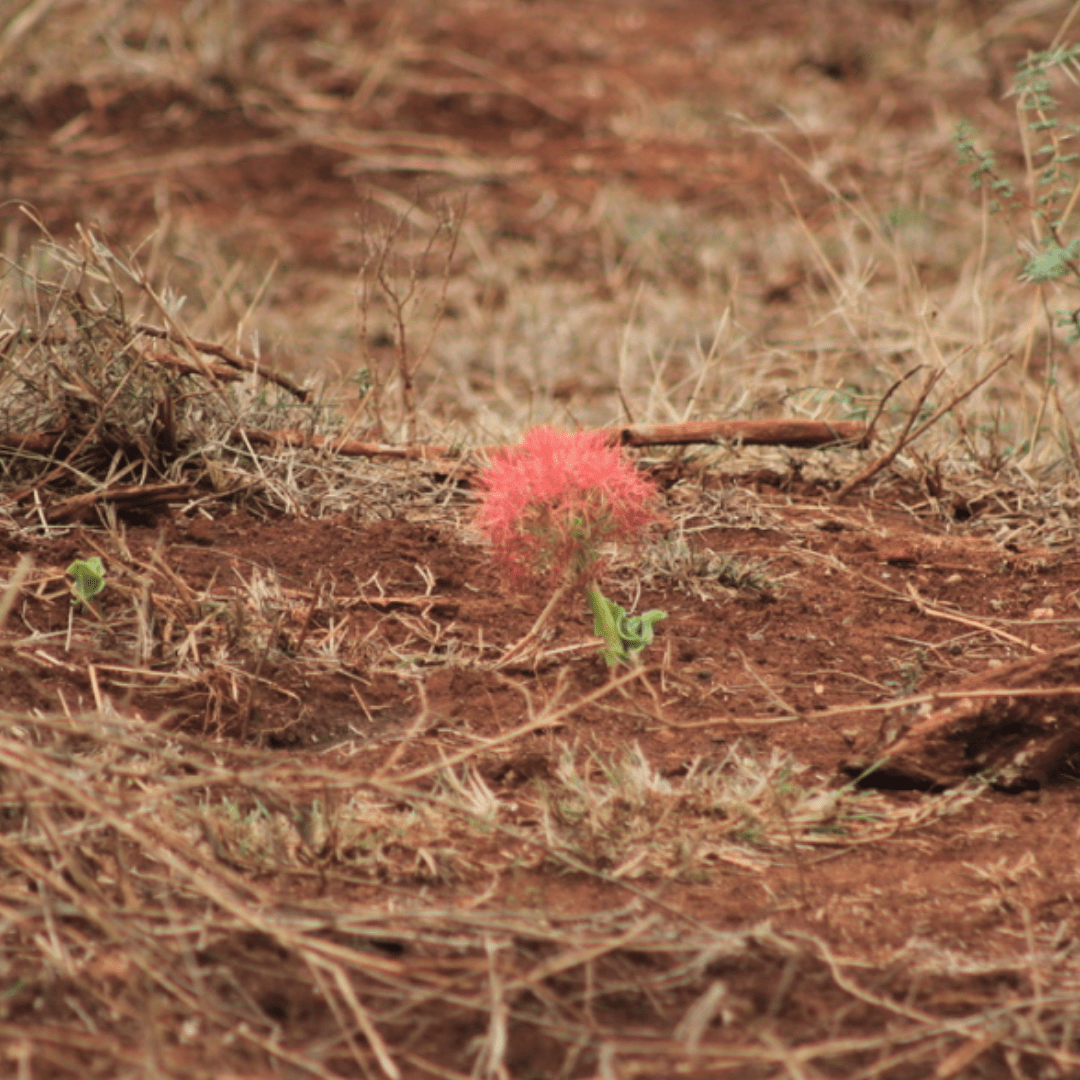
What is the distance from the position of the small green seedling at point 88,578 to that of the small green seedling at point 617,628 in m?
0.76

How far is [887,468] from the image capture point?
3232 mm

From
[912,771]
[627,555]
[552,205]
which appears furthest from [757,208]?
[912,771]

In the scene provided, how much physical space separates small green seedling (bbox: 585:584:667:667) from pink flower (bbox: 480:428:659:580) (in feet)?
0.24

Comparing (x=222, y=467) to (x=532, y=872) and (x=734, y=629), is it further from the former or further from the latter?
(x=532, y=872)

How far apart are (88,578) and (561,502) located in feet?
2.50

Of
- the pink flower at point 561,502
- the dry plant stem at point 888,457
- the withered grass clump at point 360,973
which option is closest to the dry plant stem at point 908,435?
the dry plant stem at point 888,457

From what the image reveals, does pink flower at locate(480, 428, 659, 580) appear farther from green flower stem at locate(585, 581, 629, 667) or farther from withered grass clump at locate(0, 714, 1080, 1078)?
withered grass clump at locate(0, 714, 1080, 1078)

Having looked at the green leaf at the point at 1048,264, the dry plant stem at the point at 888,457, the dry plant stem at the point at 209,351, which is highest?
the green leaf at the point at 1048,264

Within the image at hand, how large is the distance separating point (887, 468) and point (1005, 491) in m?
0.25

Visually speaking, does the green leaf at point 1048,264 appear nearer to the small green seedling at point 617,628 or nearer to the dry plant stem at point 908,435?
the dry plant stem at point 908,435

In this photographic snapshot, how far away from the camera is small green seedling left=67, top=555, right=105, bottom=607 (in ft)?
7.58

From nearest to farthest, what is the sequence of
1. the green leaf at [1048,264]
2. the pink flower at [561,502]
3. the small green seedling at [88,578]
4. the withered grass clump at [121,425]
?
the pink flower at [561,502] < the small green seedling at [88,578] < the green leaf at [1048,264] < the withered grass clump at [121,425]

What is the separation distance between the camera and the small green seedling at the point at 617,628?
223 centimetres

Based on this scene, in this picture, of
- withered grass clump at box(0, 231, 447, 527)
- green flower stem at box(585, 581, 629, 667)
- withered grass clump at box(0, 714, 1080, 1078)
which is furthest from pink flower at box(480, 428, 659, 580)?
withered grass clump at box(0, 231, 447, 527)
